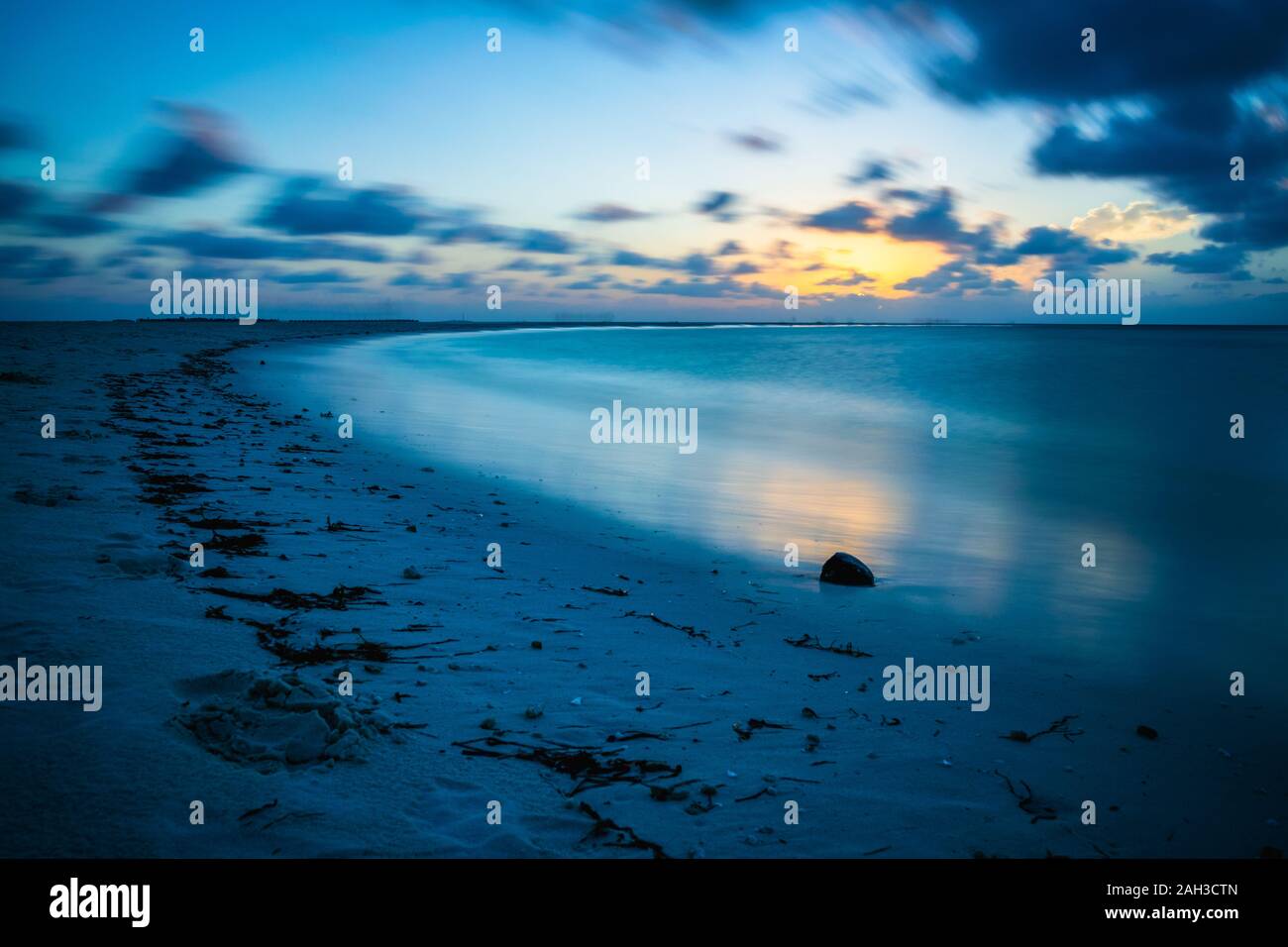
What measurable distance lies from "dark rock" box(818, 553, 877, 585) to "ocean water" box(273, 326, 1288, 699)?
1.23 feet

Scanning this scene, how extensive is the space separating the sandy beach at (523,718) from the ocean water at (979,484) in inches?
46.9

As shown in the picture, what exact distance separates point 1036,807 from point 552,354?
2154 inches

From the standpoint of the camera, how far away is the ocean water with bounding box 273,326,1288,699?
6410 mm

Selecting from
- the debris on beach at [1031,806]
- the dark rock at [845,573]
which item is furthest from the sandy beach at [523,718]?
the dark rock at [845,573]

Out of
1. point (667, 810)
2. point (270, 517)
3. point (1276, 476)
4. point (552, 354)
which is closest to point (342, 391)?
point (270, 517)

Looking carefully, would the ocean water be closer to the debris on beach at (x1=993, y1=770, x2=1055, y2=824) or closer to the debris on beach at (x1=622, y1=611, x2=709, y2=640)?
the debris on beach at (x1=622, y1=611, x2=709, y2=640)

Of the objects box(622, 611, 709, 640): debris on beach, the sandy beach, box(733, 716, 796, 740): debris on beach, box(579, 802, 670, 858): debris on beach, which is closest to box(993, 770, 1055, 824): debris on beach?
the sandy beach

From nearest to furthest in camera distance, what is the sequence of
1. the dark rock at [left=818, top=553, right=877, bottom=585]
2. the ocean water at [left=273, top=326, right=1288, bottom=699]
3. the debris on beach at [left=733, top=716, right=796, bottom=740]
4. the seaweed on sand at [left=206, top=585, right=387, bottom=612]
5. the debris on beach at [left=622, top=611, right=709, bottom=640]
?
1. the debris on beach at [left=733, top=716, right=796, bottom=740]
2. the seaweed on sand at [left=206, top=585, right=387, bottom=612]
3. the debris on beach at [left=622, top=611, right=709, bottom=640]
4. the ocean water at [left=273, top=326, right=1288, bottom=699]
5. the dark rock at [left=818, top=553, right=877, bottom=585]

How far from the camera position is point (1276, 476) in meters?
13.0

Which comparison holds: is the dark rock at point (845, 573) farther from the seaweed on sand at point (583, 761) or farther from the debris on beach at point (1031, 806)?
the seaweed on sand at point (583, 761)

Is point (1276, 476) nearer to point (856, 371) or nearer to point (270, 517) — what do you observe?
point (270, 517)

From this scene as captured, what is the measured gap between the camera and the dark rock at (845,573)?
653 centimetres
